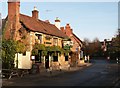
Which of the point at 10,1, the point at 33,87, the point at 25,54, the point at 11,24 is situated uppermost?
the point at 10,1

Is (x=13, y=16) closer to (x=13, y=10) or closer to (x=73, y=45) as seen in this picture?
(x=13, y=10)

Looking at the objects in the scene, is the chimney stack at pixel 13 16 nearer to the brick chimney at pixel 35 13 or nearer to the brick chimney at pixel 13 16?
the brick chimney at pixel 13 16

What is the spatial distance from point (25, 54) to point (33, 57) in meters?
1.10

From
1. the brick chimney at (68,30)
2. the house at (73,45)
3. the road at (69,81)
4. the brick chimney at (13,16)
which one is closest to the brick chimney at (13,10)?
the brick chimney at (13,16)

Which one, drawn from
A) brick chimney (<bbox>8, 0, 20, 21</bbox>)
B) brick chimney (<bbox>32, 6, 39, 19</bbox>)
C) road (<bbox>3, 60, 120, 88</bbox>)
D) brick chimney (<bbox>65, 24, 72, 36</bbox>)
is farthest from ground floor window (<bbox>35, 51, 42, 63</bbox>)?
brick chimney (<bbox>65, 24, 72, 36</bbox>)

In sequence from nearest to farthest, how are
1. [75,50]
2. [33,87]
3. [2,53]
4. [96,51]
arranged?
1. [33,87]
2. [2,53]
3. [75,50]
4. [96,51]

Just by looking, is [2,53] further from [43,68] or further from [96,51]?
[96,51]

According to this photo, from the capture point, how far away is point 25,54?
37.7 metres

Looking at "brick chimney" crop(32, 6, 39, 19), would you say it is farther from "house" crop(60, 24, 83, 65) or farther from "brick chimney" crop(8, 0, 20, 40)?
"house" crop(60, 24, 83, 65)

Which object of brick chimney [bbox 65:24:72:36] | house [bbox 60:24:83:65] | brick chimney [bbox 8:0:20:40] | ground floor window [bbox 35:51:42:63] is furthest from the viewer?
brick chimney [bbox 65:24:72:36]

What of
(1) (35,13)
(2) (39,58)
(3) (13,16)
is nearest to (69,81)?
(2) (39,58)

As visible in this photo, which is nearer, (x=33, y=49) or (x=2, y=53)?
(x=2, y=53)

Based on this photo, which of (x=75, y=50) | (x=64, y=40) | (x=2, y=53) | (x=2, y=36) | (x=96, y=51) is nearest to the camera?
(x=2, y=53)

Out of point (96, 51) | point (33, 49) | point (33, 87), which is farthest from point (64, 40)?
point (96, 51)
